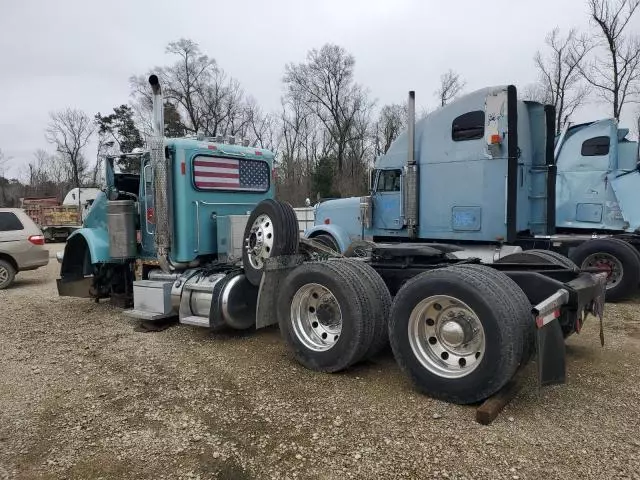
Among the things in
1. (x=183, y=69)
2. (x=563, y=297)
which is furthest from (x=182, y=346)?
(x=183, y=69)

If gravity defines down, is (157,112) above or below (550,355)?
above

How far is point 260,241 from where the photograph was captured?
5625 millimetres

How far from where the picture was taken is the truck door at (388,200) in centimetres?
915

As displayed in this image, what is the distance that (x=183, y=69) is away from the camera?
44.2 meters

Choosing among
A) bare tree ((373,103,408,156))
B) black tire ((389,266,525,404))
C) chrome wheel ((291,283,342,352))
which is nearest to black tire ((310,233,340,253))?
chrome wheel ((291,283,342,352))

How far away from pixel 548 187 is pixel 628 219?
1810mm

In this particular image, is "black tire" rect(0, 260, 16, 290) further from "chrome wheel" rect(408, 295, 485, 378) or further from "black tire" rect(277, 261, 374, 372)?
"chrome wheel" rect(408, 295, 485, 378)

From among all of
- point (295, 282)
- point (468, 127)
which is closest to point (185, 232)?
point (295, 282)

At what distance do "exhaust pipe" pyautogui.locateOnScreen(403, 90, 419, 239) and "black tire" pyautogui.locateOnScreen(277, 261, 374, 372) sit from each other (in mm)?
4445

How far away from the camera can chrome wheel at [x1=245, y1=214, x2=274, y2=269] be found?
5566 mm

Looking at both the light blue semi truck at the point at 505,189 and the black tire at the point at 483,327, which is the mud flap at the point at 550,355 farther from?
the light blue semi truck at the point at 505,189

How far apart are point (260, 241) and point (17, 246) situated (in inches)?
316

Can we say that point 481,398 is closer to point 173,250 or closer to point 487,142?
point 173,250

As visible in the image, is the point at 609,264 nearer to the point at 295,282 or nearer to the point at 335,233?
the point at 335,233
